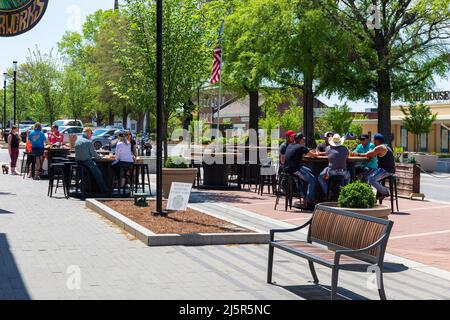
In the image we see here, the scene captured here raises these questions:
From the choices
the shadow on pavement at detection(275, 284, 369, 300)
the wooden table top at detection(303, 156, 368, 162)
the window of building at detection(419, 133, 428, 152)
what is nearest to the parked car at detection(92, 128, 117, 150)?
the window of building at detection(419, 133, 428, 152)

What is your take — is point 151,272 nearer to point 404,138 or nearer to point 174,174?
point 174,174

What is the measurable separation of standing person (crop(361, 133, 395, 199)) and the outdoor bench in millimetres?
7632

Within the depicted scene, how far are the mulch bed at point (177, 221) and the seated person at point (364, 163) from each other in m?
4.71

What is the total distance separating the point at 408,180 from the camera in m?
18.5

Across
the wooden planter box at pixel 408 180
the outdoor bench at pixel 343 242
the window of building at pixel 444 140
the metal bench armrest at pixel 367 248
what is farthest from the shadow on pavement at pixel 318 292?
the window of building at pixel 444 140

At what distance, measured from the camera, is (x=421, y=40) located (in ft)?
109

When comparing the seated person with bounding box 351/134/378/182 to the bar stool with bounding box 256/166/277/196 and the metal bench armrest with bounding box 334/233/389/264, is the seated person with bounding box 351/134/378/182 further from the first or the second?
the metal bench armrest with bounding box 334/233/389/264

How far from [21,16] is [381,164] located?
8358mm

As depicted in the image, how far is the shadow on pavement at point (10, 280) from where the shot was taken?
6608mm

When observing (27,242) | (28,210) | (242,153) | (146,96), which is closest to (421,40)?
(242,153)

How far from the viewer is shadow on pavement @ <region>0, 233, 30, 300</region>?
6.61m

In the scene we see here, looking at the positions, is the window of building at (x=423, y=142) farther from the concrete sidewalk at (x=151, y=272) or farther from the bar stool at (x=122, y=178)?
the concrete sidewalk at (x=151, y=272)
